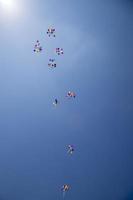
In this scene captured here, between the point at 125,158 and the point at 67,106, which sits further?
the point at 125,158

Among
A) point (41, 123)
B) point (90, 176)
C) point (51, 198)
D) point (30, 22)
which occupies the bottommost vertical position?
point (51, 198)

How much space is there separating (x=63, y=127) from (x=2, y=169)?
1.90 ft

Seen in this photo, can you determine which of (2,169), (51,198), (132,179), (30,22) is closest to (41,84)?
Answer: (30,22)

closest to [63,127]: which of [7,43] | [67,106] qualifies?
[67,106]

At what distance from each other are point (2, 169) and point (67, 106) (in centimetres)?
71

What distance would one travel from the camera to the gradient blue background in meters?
2.69

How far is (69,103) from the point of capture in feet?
9.38

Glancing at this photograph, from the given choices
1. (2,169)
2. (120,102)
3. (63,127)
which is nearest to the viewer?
(2,169)

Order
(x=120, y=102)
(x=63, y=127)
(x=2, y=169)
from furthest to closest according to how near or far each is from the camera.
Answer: (x=120, y=102), (x=63, y=127), (x=2, y=169)

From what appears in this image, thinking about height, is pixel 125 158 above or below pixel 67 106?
below

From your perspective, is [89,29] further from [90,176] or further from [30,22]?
[90,176]

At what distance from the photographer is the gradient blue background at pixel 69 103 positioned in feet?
8.83

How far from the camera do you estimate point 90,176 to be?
2.93 meters

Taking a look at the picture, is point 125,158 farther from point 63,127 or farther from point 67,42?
point 67,42
